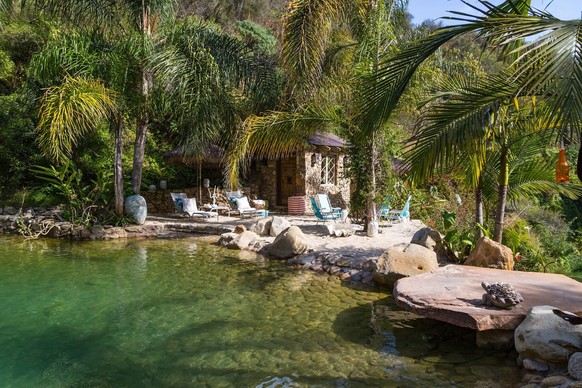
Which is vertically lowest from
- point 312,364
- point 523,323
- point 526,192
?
point 312,364

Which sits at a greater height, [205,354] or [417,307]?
[417,307]

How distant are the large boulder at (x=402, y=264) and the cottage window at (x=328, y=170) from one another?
31.2 ft

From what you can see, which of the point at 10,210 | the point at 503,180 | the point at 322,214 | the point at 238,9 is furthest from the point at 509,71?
the point at 238,9

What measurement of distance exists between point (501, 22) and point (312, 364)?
3.37 metres

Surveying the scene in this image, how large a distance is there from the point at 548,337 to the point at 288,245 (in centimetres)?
549

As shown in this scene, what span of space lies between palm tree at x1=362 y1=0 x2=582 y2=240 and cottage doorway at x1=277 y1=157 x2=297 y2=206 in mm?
11616

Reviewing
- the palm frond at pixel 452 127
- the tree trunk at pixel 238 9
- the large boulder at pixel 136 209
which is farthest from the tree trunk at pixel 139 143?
the tree trunk at pixel 238 9

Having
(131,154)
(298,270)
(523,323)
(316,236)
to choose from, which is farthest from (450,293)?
(131,154)

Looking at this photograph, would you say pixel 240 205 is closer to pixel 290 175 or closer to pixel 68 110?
pixel 290 175

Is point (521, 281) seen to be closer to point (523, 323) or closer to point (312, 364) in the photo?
point (523, 323)

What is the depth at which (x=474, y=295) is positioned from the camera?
15.7 ft

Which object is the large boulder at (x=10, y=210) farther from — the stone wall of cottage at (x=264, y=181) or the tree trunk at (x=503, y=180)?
the tree trunk at (x=503, y=180)

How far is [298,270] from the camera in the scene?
7.94m

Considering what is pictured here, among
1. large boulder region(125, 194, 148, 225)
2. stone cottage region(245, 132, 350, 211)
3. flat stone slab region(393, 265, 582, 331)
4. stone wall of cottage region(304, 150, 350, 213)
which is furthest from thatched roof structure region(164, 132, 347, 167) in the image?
flat stone slab region(393, 265, 582, 331)
